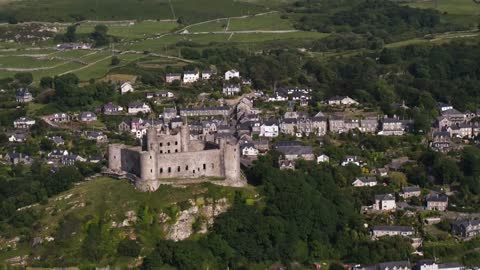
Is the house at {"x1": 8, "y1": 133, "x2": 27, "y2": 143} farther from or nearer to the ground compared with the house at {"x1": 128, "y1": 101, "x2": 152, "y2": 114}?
nearer to the ground

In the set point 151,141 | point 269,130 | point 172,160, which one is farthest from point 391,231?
point 269,130

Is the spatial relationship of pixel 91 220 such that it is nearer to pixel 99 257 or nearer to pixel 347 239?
pixel 99 257

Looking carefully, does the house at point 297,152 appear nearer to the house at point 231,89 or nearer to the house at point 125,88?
the house at point 231,89

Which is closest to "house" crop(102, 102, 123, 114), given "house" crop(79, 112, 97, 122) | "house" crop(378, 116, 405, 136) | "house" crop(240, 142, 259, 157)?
"house" crop(79, 112, 97, 122)

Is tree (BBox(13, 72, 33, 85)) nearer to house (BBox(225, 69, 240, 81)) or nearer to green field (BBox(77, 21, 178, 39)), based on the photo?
house (BBox(225, 69, 240, 81))

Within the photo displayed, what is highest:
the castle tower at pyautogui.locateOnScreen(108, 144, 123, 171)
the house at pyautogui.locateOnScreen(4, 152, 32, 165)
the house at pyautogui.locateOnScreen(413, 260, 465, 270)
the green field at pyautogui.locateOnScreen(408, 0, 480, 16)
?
the castle tower at pyautogui.locateOnScreen(108, 144, 123, 171)

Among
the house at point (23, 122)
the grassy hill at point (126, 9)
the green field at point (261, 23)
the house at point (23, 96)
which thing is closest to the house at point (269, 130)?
the house at point (23, 122)

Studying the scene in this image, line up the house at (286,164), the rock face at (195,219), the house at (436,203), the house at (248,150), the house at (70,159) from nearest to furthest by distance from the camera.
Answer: the rock face at (195,219) < the house at (436,203) < the house at (286,164) < the house at (70,159) < the house at (248,150)
